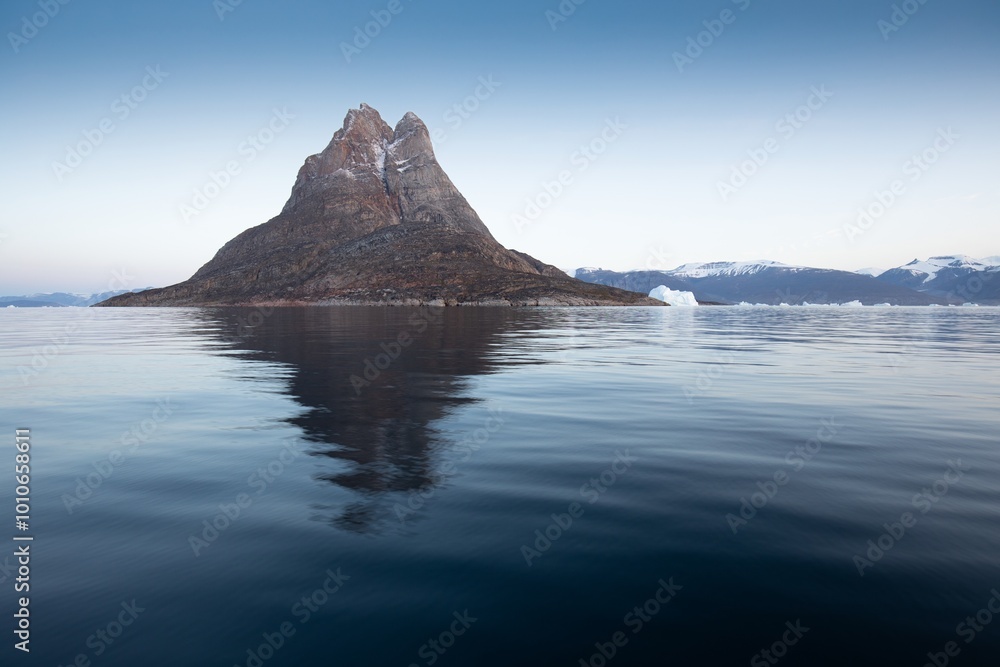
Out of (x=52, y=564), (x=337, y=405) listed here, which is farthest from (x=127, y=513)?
(x=337, y=405)

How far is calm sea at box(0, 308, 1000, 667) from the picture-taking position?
6.50 meters

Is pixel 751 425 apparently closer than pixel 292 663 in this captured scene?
No

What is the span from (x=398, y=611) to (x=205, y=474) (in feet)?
26.0

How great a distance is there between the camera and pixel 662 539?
29.9ft

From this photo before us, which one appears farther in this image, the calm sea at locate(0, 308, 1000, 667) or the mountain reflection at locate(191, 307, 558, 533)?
the mountain reflection at locate(191, 307, 558, 533)

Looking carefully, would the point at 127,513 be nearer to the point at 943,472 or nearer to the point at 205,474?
the point at 205,474

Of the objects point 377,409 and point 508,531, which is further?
point 377,409

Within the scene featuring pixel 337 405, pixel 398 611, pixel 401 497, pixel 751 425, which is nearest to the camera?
pixel 398 611

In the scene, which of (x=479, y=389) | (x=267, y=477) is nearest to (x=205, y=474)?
(x=267, y=477)

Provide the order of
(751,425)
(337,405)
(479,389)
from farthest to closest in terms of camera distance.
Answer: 1. (479,389)
2. (337,405)
3. (751,425)

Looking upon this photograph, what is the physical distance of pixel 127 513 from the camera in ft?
34.2

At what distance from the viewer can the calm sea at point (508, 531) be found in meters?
6.50

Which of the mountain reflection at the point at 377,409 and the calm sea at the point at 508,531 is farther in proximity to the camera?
the mountain reflection at the point at 377,409

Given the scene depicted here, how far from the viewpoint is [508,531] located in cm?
950
